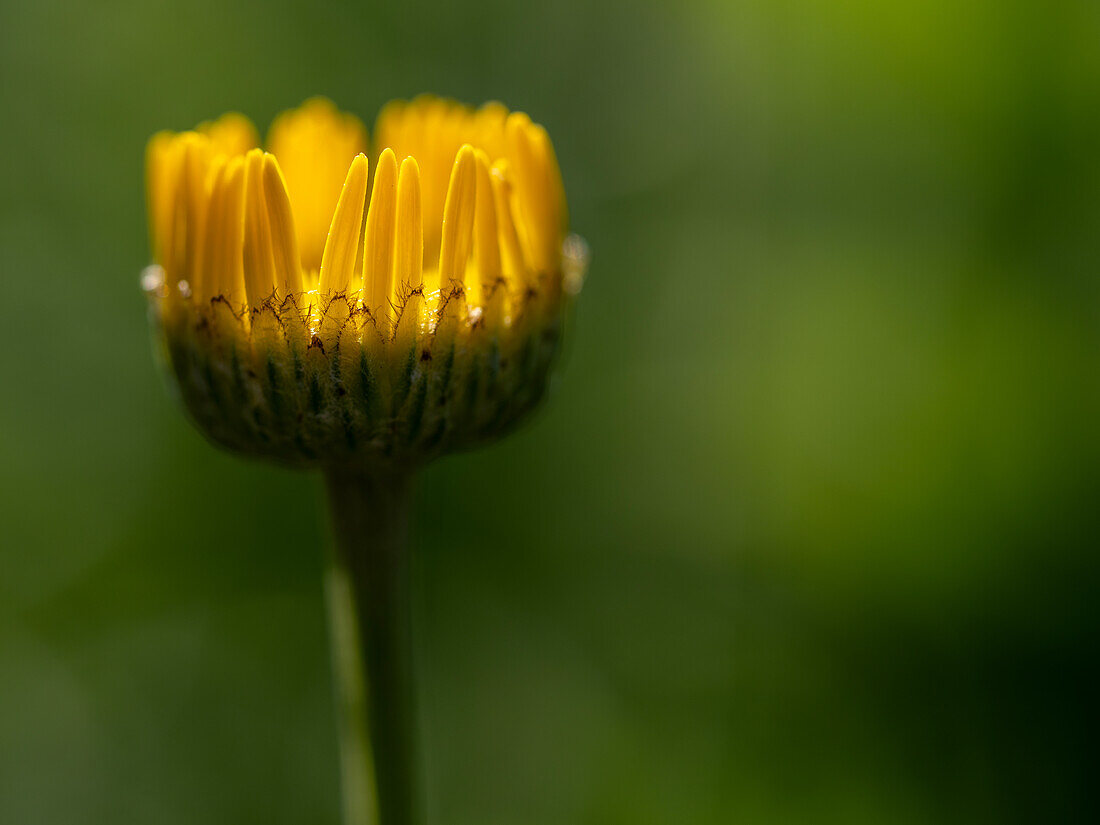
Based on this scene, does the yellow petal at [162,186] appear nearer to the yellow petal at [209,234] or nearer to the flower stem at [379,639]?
the yellow petal at [209,234]

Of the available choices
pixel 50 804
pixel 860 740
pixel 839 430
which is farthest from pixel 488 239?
pixel 50 804

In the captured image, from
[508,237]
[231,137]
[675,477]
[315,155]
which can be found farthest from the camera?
[675,477]

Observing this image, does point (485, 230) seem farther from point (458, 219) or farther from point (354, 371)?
point (354, 371)

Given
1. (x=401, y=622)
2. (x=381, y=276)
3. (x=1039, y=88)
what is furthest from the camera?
(x=1039, y=88)

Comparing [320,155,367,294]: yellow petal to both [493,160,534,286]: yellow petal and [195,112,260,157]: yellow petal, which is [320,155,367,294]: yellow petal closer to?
[493,160,534,286]: yellow petal

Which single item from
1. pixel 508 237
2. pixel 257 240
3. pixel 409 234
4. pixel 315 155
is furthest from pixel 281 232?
pixel 315 155

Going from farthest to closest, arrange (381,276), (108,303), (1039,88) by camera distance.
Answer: (108,303) < (1039,88) < (381,276)

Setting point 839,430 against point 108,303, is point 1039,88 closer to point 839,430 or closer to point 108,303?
point 839,430
